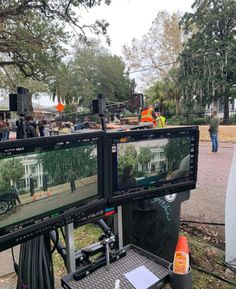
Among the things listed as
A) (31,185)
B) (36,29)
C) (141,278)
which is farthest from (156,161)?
(36,29)

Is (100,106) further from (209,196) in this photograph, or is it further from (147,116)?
(147,116)

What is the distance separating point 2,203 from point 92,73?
39.2 meters

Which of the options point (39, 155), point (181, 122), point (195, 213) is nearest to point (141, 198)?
point (39, 155)

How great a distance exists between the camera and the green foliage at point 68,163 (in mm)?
1347

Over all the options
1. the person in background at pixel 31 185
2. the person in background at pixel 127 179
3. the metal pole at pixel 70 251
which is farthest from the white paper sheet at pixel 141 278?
the person in background at pixel 31 185

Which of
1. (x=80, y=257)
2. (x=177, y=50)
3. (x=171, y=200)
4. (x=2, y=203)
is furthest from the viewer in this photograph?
(x=177, y=50)

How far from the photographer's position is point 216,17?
70.5ft

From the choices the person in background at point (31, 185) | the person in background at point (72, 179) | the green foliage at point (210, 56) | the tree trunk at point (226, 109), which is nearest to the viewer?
the person in background at point (31, 185)

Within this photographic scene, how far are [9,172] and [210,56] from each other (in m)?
22.9

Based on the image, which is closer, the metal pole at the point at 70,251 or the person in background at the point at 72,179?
the person in background at the point at 72,179

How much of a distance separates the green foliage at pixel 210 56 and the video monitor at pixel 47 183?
20.5 meters

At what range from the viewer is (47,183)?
1354 mm

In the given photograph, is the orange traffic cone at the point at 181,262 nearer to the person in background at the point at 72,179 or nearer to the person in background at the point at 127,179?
the person in background at the point at 127,179

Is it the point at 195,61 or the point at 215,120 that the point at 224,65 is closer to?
the point at 195,61
